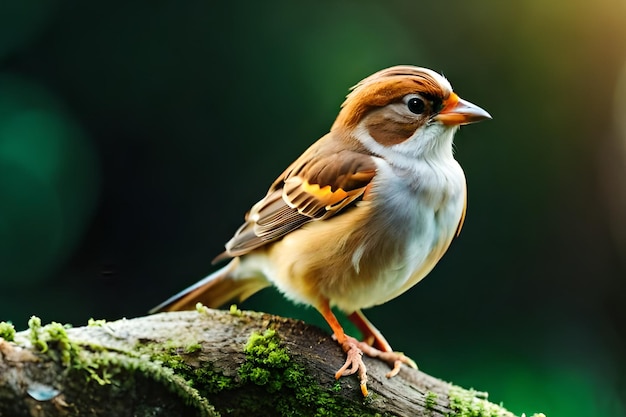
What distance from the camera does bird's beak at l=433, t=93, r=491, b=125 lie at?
2.17m

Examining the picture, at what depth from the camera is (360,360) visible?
2.11m

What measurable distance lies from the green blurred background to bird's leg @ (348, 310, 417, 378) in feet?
2.58

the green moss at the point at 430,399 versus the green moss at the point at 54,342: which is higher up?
the green moss at the point at 430,399

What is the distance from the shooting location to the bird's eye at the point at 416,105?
221 cm

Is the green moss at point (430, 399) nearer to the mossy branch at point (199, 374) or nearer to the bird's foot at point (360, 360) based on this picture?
the mossy branch at point (199, 374)

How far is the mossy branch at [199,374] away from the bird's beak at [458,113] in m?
0.81

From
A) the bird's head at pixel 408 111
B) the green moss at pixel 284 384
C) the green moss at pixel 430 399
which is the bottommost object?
the green moss at pixel 284 384

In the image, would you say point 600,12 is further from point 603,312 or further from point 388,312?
point 388,312

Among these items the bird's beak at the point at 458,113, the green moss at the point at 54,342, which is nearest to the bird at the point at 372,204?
the bird's beak at the point at 458,113

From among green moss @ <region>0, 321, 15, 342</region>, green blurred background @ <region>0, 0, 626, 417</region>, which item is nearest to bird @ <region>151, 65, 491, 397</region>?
green moss @ <region>0, 321, 15, 342</region>

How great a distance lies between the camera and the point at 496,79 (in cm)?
374

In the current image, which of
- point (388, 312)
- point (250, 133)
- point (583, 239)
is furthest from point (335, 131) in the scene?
point (583, 239)

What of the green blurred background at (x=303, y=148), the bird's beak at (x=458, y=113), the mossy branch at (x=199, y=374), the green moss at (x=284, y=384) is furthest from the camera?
the green blurred background at (x=303, y=148)

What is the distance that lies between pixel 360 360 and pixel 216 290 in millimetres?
726
